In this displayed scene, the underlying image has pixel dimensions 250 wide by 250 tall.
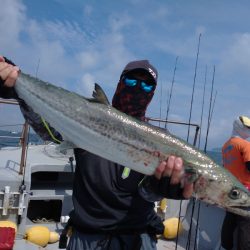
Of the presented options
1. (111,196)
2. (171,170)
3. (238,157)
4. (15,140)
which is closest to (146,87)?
(171,170)

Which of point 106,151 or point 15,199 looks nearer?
point 106,151

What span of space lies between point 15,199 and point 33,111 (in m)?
3.41

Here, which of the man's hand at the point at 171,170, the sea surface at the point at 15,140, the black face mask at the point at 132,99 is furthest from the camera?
the sea surface at the point at 15,140

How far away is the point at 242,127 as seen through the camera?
5801 mm

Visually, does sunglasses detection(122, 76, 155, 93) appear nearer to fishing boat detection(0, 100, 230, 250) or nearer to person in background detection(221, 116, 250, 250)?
fishing boat detection(0, 100, 230, 250)

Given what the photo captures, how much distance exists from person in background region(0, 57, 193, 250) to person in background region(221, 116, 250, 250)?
3158 millimetres

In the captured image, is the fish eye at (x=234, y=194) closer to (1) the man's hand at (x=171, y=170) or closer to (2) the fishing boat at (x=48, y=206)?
(1) the man's hand at (x=171, y=170)

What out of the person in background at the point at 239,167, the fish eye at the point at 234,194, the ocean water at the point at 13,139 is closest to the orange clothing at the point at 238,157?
the person in background at the point at 239,167

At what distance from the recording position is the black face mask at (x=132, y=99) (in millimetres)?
2895

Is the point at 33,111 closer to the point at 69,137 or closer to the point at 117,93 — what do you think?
the point at 69,137

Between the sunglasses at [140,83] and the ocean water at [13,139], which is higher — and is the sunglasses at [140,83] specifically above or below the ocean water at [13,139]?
above

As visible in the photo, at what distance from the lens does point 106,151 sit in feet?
8.22

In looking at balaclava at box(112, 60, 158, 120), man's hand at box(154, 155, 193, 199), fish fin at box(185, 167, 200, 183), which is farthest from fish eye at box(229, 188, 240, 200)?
balaclava at box(112, 60, 158, 120)

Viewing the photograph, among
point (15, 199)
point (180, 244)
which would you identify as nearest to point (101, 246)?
point (15, 199)
